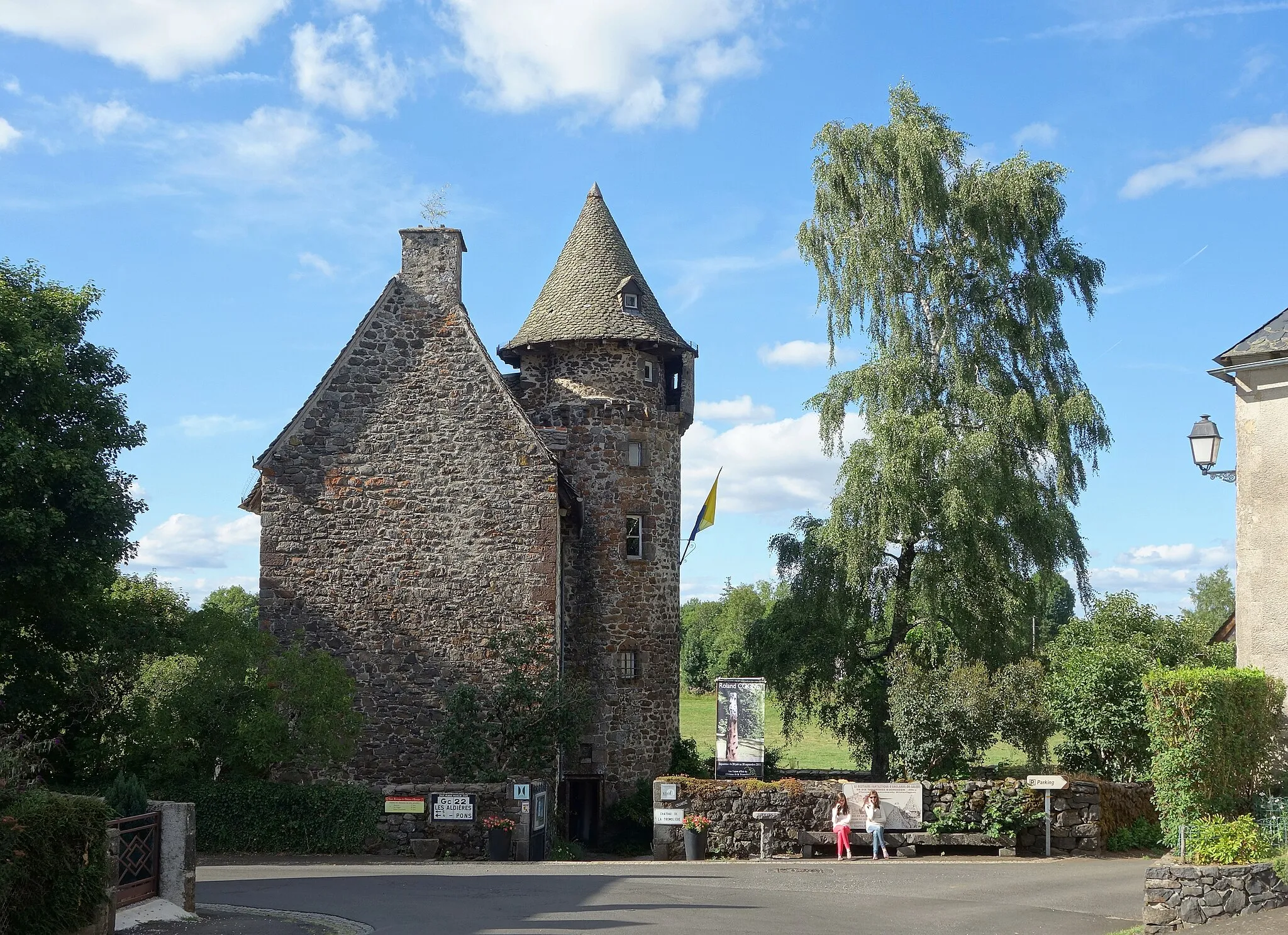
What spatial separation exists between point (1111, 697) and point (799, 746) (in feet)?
100

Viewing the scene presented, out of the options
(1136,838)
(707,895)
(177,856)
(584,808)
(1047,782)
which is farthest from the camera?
(584,808)

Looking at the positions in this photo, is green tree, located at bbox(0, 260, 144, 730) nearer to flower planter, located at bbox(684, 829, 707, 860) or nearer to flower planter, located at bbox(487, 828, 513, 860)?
flower planter, located at bbox(487, 828, 513, 860)

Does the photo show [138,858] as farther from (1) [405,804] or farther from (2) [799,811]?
(2) [799,811]

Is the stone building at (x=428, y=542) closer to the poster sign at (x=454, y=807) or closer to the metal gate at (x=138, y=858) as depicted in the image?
the poster sign at (x=454, y=807)

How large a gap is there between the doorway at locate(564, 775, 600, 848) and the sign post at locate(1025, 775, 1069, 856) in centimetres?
1050

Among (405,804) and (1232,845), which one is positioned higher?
(1232,845)

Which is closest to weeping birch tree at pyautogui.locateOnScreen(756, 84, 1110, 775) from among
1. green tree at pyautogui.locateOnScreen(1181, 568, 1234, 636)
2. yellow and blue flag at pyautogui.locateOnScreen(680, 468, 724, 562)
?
yellow and blue flag at pyautogui.locateOnScreen(680, 468, 724, 562)

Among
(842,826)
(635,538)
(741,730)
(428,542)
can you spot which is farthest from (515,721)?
(842,826)

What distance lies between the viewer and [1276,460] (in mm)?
18609

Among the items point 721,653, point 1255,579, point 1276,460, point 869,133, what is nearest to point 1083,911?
point 1255,579

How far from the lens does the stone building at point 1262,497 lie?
1831 centimetres

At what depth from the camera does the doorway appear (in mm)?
30344

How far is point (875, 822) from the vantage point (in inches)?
936

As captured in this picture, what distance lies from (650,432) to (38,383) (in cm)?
1418
